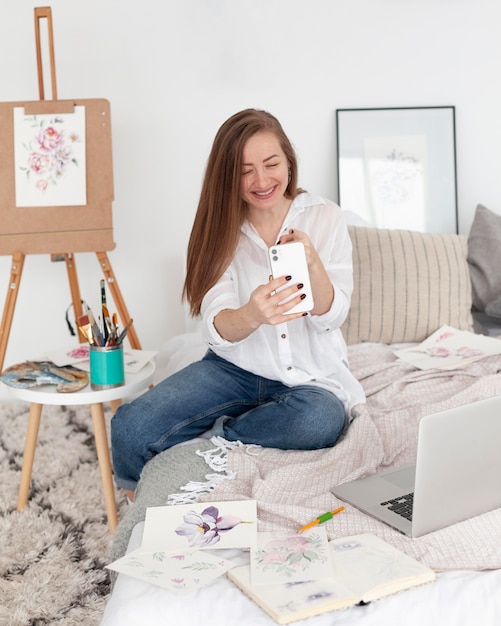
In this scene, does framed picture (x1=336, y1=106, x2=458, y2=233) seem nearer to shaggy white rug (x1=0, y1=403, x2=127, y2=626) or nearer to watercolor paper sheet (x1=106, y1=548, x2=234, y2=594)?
shaggy white rug (x1=0, y1=403, x2=127, y2=626)

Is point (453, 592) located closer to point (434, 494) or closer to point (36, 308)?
point (434, 494)

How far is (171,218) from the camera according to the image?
3053 mm

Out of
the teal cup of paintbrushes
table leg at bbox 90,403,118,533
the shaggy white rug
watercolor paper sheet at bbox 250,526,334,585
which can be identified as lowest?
the shaggy white rug

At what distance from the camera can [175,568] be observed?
3.68 feet

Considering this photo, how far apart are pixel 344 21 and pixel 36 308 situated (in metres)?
1.60

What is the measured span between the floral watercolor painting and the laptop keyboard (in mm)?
1548

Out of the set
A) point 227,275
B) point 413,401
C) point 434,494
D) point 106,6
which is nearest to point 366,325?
point 413,401

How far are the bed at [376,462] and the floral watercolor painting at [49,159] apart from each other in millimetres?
600

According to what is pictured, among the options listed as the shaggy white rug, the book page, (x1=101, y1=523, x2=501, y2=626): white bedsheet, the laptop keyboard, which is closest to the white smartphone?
the laptop keyboard

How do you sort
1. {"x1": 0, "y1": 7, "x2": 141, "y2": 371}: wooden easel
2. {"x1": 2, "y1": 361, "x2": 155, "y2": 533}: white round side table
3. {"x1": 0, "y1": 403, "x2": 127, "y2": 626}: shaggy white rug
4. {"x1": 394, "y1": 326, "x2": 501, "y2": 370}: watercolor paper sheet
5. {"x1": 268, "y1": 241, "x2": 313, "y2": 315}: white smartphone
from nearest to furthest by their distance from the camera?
{"x1": 268, "y1": 241, "x2": 313, "y2": 315}: white smartphone → {"x1": 0, "y1": 403, "x2": 127, "y2": 626}: shaggy white rug → {"x1": 2, "y1": 361, "x2": 155, "y2": 533}: white round side table → {"x1": 394, "y1": 326, "x2": 501, "y2": 370}: watercolor paper sheet → {"x1": 0, "y1": 7, "x2": 141, "y2": 371}: wooden easel

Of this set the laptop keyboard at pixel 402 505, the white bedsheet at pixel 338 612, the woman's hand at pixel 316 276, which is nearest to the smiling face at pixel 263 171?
the woman's hand at pixel 316 276

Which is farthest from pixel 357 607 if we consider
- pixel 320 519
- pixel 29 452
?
pixel 29 452

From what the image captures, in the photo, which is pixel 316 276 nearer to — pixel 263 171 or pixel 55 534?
pixel 263 171

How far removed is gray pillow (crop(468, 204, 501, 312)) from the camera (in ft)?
8.68
